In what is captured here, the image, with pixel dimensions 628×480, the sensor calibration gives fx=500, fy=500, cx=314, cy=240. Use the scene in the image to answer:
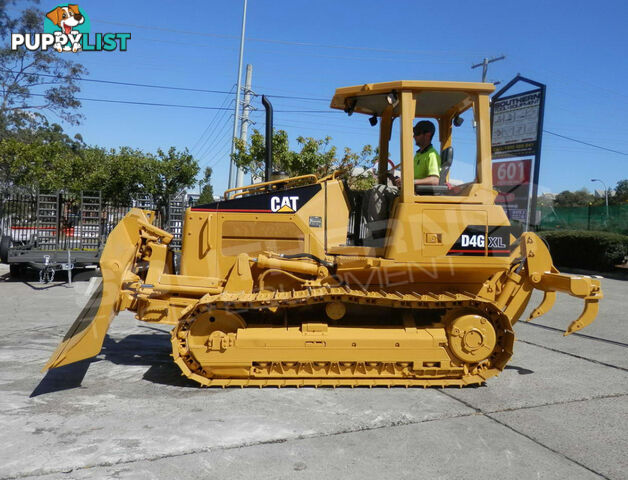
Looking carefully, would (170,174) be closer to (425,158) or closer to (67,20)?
(67,20)

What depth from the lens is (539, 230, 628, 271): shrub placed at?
59.2ft

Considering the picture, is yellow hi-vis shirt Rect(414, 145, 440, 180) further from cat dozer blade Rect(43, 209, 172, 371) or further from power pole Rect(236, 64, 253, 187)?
power pole Rect(236, 64, 253, 187)

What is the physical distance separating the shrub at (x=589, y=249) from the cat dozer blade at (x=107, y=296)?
17.6 meters

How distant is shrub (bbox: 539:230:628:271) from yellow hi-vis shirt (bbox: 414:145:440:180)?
15.9 metres

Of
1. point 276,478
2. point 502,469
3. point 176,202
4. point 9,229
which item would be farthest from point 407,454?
point 9,229

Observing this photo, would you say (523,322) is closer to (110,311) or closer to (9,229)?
(110,311)

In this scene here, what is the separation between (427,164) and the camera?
204 inches

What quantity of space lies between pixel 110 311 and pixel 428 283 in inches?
125

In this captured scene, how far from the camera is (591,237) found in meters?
18.6

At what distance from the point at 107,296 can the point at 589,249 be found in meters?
18.5

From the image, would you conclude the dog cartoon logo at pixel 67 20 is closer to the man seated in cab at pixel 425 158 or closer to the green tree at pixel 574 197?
the man seated in cab at pixel 425 158

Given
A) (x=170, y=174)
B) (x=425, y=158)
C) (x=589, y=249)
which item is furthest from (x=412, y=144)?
(x=170, y=174)

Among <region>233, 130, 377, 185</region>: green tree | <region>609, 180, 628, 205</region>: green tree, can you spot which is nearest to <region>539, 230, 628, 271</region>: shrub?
<region>233, 130, 377, 185</region>: green tree

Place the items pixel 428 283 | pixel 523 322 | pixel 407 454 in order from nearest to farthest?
pixel 407 454 → pixel 428 283 → pixel 523 322
